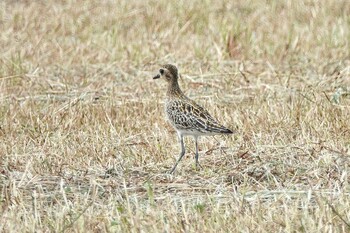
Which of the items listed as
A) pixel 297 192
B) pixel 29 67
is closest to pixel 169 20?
pixel 29 67

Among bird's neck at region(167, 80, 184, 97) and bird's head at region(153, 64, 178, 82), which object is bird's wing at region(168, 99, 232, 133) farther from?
bird's head at region(153, 64, 178, 82)

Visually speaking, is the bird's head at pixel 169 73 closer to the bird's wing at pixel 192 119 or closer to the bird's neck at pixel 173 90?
the bird's neck at pixel 173 90

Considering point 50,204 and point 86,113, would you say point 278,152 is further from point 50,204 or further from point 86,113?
point 86,113

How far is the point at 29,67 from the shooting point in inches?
442

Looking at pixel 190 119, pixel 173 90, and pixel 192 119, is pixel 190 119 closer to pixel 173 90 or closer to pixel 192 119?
pixel 192 119

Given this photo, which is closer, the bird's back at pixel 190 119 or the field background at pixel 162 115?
the field background at pixel 162 115

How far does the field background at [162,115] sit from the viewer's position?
6332mm

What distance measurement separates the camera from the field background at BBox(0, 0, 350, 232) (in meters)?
6.33

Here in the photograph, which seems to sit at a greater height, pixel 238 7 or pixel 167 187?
pixel 238 7

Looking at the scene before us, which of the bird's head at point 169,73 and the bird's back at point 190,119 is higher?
the bird's head at point 169,73

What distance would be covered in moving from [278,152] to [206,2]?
6814 millimetres

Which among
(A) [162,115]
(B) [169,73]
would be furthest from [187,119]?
(A) [162,115]

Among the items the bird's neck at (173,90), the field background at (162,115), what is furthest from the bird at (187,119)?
the field background at (162,115)

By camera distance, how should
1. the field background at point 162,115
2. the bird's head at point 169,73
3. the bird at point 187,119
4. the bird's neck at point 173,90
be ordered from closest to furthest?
the field background at point 162,115
the bird at point 187,119
the bird's neck at point 173,90
the bird's head at point 169,73
